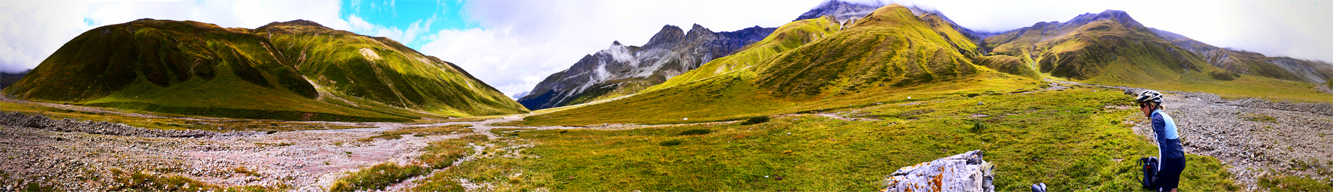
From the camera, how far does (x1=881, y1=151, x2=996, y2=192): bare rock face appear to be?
38.5ft

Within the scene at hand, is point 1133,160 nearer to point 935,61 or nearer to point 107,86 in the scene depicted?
point 935,61

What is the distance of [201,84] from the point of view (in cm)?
12800

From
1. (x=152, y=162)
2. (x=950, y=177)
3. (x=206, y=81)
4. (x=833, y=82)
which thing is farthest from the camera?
(x=206, y=81)

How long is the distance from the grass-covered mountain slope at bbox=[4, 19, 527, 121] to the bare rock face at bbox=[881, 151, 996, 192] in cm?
11822

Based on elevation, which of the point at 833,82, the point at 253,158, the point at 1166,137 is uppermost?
the point at 833,82

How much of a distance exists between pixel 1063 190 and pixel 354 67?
787 ft

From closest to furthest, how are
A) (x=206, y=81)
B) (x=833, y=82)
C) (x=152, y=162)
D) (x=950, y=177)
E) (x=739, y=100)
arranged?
(x=950, y=177) → (x=152, y=162) → (x=739, y=100) → (x=833, y=82) → (x=206, y=81)

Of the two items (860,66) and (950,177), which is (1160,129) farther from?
(860,66)

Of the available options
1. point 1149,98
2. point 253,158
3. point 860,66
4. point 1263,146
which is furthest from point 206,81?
point 860,66

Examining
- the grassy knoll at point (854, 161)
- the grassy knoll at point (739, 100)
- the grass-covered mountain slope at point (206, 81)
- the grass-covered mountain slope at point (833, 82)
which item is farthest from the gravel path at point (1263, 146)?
the grass-covered mountain slope at point (206, 81)

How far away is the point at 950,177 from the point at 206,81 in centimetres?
19818

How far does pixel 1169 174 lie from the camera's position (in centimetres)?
1002

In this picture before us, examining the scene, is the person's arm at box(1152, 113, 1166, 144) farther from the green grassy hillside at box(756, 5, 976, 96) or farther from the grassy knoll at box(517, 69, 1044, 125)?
the green grassy hillside at box(756, 5, 976, 96)

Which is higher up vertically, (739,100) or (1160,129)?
(1160,129)
